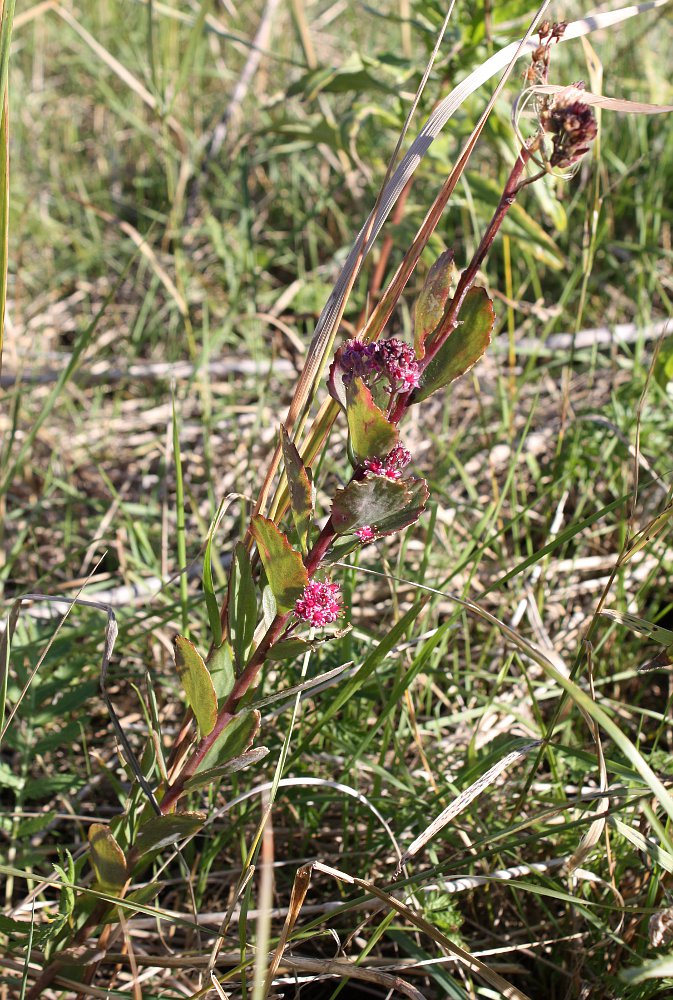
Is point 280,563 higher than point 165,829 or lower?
higher

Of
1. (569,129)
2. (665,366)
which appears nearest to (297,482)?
(569,129)

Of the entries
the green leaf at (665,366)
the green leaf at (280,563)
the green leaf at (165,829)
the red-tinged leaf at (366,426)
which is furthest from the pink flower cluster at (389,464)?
the green leaf at (665,366)

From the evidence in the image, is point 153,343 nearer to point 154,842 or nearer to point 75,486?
point 75,486

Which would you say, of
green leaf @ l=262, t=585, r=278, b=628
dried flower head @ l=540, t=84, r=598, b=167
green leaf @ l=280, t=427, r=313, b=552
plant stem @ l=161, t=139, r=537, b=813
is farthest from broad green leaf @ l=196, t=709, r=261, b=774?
dried flower head @ l=540, t=84, r=598, b=167

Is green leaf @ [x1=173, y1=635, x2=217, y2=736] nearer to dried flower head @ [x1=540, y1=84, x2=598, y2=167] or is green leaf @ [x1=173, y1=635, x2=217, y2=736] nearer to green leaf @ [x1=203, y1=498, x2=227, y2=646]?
green leaf @ [x1=203, y1=498, x2=227, y2=646]

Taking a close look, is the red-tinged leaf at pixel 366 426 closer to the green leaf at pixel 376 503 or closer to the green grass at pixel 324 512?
the green leaf at pixel 376 503

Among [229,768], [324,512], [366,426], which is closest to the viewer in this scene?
[366,426]

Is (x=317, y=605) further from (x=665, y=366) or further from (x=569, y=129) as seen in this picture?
(x=665, y=366)
